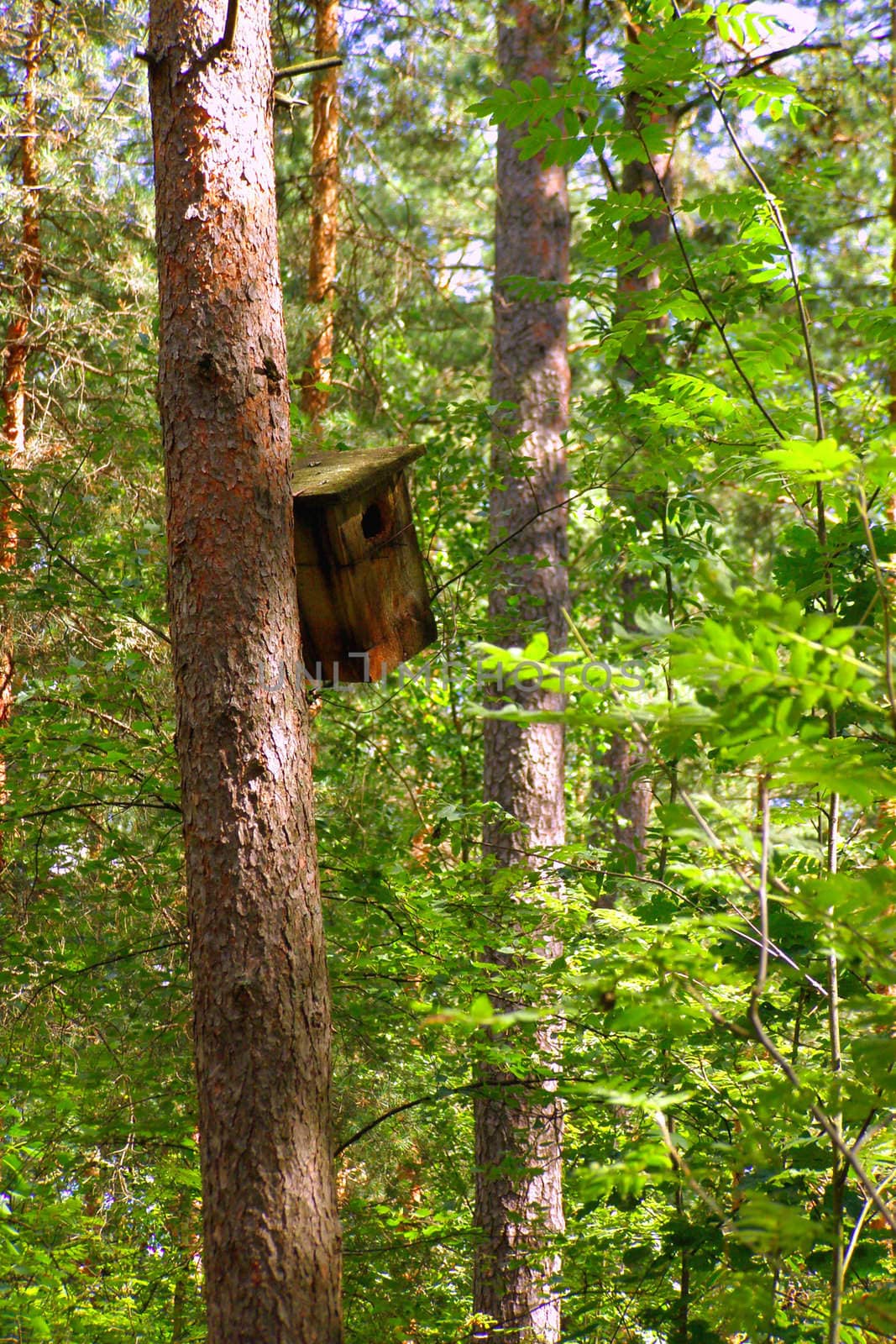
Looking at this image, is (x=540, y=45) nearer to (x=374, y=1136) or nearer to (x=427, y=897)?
(x=427, y=897)

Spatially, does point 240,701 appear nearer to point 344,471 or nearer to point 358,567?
point 358,567

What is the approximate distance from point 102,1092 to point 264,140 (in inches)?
133

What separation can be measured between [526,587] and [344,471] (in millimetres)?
2216

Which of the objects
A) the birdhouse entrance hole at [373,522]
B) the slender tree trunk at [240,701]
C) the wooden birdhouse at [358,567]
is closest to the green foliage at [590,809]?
the slender tree trunk at [240,701]

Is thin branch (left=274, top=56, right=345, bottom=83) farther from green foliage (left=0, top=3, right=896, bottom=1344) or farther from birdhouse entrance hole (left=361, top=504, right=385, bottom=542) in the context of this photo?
birdhouse entrance hole (left=361, top=504, right=385, bottom=542)

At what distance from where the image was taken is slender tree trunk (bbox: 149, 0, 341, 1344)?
2096mm

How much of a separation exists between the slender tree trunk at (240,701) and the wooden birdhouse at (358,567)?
10.2 inches

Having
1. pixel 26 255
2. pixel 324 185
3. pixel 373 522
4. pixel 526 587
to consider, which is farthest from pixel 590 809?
pixel 26 255

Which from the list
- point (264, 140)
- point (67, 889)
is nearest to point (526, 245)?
point (264, 140)

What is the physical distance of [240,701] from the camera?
2330mm

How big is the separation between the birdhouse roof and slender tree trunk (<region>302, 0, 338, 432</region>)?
10.8 feet

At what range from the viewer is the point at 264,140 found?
2709 millimetres

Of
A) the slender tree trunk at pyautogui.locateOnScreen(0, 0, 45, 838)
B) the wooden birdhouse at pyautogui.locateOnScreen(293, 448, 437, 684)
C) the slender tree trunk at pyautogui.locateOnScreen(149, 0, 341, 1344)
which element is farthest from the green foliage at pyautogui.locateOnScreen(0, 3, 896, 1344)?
the wooden birdhouse at pyautogui.locateOnScreen(293, 448, 437, 684)

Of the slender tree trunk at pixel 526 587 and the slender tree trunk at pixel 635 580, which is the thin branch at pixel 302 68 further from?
the slender tree trunk at pixel 635 580
